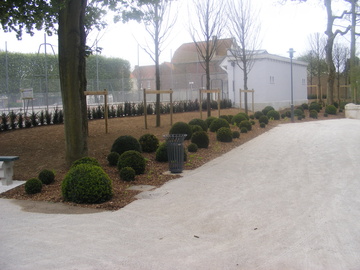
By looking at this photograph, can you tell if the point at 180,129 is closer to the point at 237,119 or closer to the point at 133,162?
the point at 133,162

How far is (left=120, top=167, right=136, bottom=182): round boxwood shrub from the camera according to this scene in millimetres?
9492

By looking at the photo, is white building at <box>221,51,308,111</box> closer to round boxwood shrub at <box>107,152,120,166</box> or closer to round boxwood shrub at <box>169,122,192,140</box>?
round boxwood shrub at <box>169,122,192,140</box>

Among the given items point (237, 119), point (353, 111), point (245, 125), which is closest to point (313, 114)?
point (353, 111)

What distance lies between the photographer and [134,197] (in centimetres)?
817

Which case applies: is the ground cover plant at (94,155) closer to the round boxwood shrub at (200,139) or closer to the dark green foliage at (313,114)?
the round boxwood shrub at (200,139)

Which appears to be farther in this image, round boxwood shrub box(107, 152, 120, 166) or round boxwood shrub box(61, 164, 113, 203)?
round boxwood shrub box(107, 152, 120, 166)

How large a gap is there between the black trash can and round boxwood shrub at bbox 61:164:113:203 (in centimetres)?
249

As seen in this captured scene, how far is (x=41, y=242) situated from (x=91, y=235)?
702 millimetres

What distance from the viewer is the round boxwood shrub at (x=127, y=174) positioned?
31.1 ft

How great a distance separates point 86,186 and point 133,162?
2.34 metres

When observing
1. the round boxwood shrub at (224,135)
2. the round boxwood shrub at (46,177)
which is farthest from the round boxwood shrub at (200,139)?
the round boxwood shrub at (46,177)

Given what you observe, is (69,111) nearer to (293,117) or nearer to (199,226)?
(199,226)

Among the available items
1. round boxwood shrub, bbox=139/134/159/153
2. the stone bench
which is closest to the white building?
the stone bench

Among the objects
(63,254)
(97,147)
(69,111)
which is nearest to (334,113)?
(97,147)
